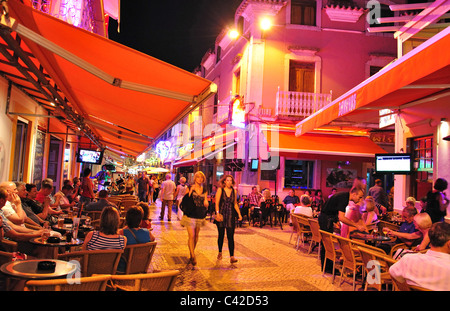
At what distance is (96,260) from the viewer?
4.02 m

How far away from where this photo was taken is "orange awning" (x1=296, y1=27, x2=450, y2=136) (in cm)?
447

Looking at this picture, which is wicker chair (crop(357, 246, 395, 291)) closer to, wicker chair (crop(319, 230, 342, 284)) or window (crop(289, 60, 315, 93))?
wicker chair (crop(319, 230, 342, 284))

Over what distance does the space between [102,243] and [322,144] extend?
1217 cm

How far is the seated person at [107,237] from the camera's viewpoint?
4.29m

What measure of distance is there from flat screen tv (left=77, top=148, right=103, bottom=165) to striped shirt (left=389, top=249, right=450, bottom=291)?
1451 cm

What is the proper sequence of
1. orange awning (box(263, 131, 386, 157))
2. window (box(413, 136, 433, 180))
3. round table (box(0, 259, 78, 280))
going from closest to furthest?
round table (box(0, 259, 78, 280)), window (box(413, 136, 433, 180)), orange awning (box(263, 131, 386, 157))

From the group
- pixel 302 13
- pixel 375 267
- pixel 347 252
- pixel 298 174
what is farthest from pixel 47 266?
pixel 302 13

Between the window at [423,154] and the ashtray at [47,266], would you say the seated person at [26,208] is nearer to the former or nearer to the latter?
the ashtray at [47,266]

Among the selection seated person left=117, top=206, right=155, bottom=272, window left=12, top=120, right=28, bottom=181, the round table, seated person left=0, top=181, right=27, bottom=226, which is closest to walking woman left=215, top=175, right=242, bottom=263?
seated person left=117, top=206, right=155, bottom=272

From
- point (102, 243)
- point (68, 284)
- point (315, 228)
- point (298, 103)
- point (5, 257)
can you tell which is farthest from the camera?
point (298, 103)

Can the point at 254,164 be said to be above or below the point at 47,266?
above

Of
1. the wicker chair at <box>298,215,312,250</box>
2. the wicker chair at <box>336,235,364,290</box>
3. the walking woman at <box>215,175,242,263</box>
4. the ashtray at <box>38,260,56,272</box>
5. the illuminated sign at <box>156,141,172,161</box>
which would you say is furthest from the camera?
the illuminated sign at <box>156,141,172,161</box>

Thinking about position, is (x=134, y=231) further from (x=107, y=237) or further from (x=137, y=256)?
(x=107, y=237)
